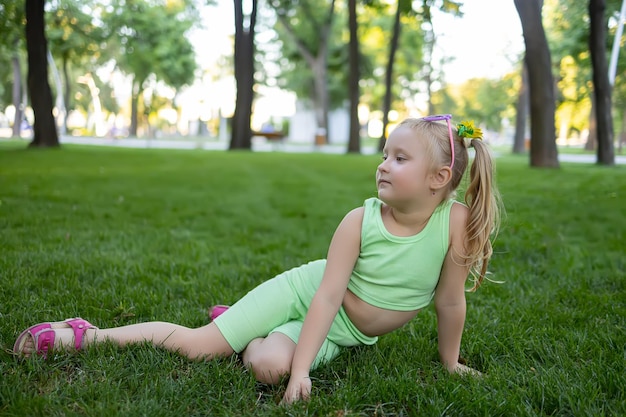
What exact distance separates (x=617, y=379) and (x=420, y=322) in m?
1.02

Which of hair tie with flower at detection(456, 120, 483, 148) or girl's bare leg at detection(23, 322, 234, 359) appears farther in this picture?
girl's bare leg at detection(23, 322, 234, 359)

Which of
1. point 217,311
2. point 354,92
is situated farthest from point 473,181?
point 354,92

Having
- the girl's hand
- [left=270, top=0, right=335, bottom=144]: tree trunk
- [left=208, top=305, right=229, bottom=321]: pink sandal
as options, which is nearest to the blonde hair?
the girl's hand

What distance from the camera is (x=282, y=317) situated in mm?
2420

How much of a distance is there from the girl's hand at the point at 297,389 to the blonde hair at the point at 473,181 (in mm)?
773

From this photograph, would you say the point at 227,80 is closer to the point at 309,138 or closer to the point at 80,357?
the point at 309,138

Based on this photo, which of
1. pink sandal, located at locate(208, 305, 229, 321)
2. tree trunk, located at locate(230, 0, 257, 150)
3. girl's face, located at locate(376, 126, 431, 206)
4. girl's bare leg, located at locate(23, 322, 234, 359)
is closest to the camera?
girl's face, located at locate(376, 126, 431, 206)

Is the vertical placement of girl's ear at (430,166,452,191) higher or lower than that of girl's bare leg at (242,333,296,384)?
higher

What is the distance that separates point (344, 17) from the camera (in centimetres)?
3703

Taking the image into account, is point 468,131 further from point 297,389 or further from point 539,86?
point 539,86

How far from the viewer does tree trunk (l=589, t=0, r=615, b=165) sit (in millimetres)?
12664

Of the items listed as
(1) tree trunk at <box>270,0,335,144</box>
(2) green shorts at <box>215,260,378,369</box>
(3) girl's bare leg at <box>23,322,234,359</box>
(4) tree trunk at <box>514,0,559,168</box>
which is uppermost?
→ (1) tree trunk at <box>270,0,335,144</box>

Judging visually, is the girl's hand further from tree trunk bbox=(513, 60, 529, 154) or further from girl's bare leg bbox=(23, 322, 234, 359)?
tree trunk bbox=(513, 60, 529, 154)

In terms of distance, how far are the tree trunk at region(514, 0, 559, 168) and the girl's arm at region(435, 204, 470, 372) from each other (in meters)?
10.4
